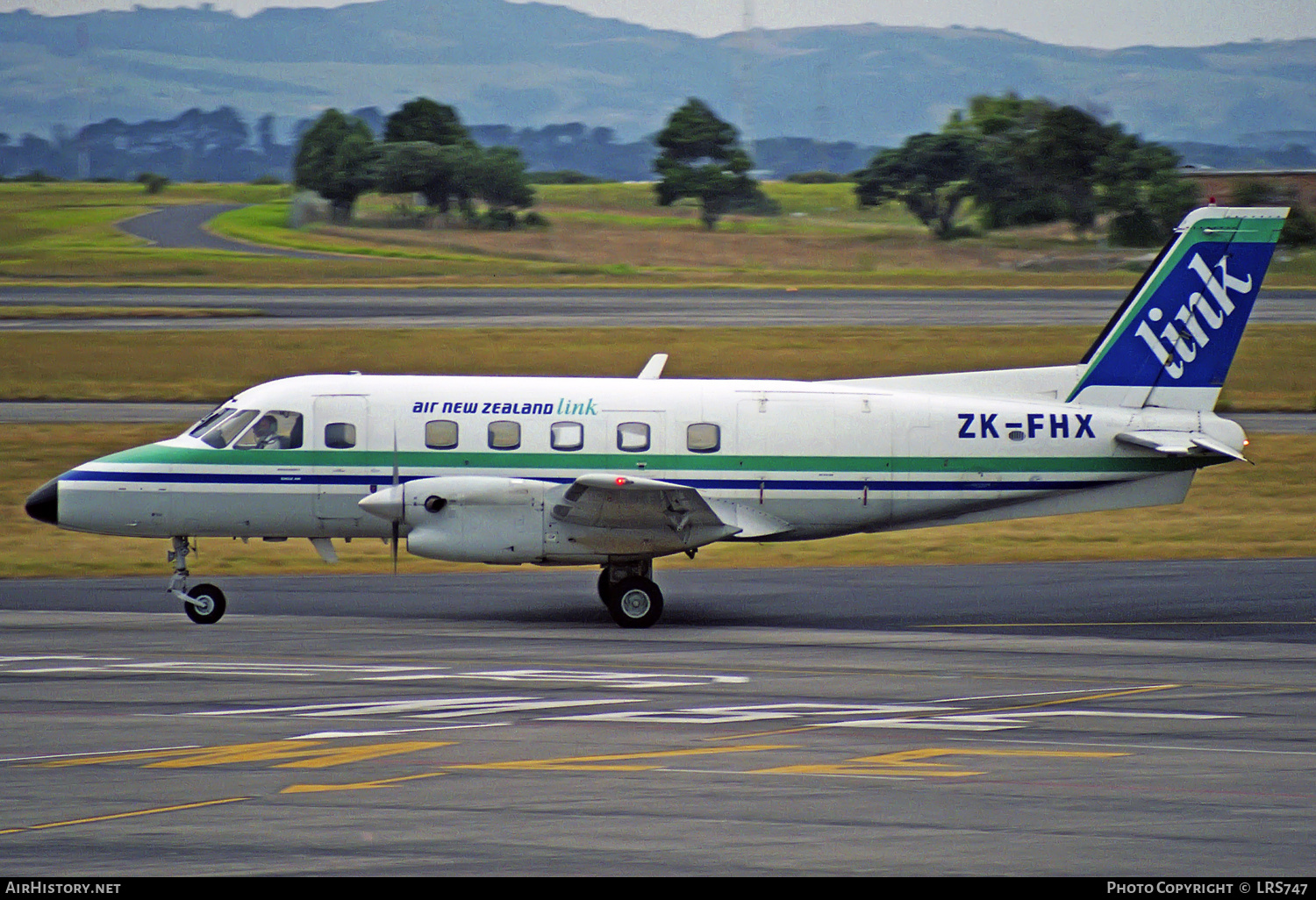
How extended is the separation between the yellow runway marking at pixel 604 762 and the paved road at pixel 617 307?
3741 cm

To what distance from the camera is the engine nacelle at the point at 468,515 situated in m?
16.4

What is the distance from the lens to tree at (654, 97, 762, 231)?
4525 inches

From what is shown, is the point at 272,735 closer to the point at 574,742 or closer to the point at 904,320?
the point at 574,742

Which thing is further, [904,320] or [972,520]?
[904,320]

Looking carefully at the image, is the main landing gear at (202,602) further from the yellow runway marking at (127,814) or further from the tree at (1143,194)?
the tree at (1143,194)

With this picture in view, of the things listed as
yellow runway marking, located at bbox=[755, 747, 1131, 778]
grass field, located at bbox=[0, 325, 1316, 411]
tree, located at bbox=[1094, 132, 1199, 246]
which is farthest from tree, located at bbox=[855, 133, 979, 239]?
yellow runway marking, located at bbox=[755, 747, 1131, 778]

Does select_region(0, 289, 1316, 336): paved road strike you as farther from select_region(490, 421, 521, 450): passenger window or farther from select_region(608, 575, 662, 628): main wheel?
select_region(608, 575, 662, 628): main wheel

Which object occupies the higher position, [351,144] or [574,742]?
[351,144]

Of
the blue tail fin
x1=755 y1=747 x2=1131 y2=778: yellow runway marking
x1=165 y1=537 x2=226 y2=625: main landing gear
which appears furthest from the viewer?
the blue tail fin

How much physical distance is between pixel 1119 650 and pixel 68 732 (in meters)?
10.4

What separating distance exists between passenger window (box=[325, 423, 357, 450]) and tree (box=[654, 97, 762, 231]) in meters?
98.4

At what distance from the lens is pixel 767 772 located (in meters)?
10.3

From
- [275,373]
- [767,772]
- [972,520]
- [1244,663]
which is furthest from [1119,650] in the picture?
[275,373]

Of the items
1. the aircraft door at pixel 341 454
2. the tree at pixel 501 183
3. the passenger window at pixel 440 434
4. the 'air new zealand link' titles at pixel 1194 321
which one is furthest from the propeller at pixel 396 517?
the tree at pixel 501 183
